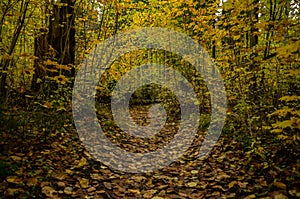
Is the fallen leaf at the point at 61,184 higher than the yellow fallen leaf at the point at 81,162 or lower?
lower

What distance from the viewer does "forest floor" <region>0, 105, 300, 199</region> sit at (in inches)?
122

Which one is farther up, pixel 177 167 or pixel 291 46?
pixel 291 46

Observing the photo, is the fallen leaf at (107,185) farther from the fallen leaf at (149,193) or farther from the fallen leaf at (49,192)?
the fallen leaf at (49,192)

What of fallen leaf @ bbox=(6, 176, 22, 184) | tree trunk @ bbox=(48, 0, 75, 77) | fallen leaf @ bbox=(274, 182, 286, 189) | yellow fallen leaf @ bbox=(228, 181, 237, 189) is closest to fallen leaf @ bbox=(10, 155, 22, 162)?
fallen leaf @ bbox=(6, 176, 22, 184)

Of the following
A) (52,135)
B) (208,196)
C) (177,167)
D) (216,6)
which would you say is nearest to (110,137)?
(52,135)

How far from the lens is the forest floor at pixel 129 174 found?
3.09 metres

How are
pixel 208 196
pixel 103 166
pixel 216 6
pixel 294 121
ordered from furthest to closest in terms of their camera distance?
1. pixel 216 6
2. pixel 103 166
3. pixel 208 196
4. pixel 294 121

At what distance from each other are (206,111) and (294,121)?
4.49 m

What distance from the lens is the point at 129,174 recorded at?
408cm

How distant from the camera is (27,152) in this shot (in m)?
3.77

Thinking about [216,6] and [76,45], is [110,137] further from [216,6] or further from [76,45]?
[216,6]

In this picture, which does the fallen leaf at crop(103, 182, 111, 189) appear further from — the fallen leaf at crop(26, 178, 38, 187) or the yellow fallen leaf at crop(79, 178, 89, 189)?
the fallen leaf at crop(26, 178, 38, 187)

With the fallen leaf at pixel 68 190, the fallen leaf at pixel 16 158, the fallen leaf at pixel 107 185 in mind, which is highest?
the fallen leaf at pixel 16 158

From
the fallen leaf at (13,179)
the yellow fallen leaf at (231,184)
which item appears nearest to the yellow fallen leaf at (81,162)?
the fallen leaf at (13,179)
